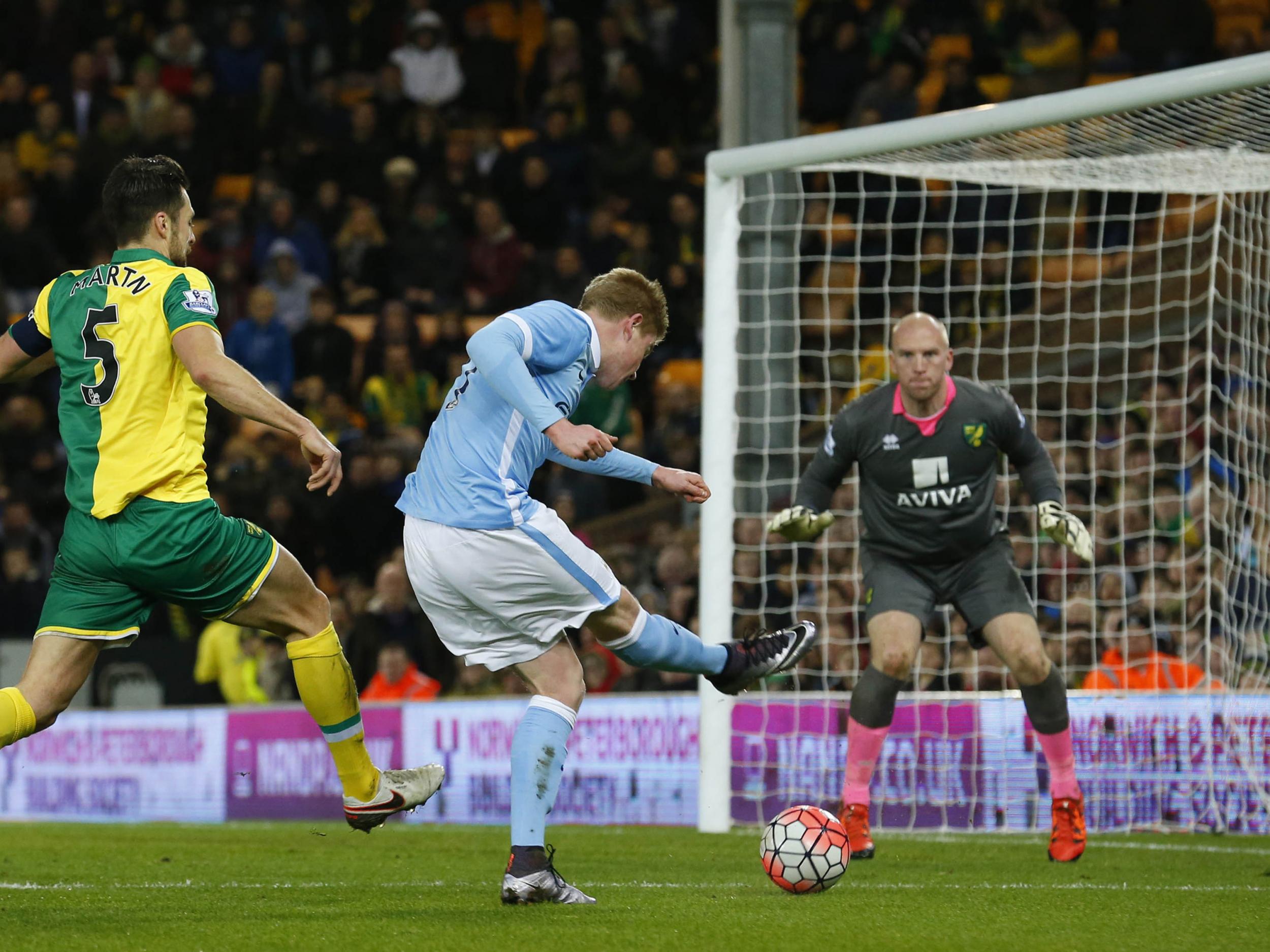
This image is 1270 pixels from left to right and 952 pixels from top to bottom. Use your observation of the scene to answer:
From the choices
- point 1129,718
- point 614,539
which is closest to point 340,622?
point 614,539

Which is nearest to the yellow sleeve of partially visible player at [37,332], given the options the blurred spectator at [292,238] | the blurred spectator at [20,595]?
the blurred spectator at [20,595]

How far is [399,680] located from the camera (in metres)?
12.0

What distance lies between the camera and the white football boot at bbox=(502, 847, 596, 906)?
17.1ft

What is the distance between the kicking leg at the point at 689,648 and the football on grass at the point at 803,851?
442 mm

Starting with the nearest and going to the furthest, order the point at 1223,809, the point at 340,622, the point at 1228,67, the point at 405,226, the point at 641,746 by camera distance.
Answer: the point at 1228,67
the point at 1223,809
the point at 641,746
the point at 340,622
the point at 405,226

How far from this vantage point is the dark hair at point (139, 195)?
17.6 feet

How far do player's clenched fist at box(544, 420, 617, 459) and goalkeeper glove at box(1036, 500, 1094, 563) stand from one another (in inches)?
101

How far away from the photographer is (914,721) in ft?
31.4

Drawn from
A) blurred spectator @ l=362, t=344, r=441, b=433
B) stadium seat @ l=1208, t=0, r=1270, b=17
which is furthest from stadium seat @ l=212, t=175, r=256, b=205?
stadium seat @ l=1208, t=0, r=1270, b=17

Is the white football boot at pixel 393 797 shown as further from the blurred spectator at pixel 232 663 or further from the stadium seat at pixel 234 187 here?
the stadium seat at pixel 234 187

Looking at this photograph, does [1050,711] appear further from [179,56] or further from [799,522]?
[179,56]

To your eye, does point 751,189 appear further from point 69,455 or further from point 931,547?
point 69,455

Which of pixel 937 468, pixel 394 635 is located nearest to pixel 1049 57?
pixel 394 635

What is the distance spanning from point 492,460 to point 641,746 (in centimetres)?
558
